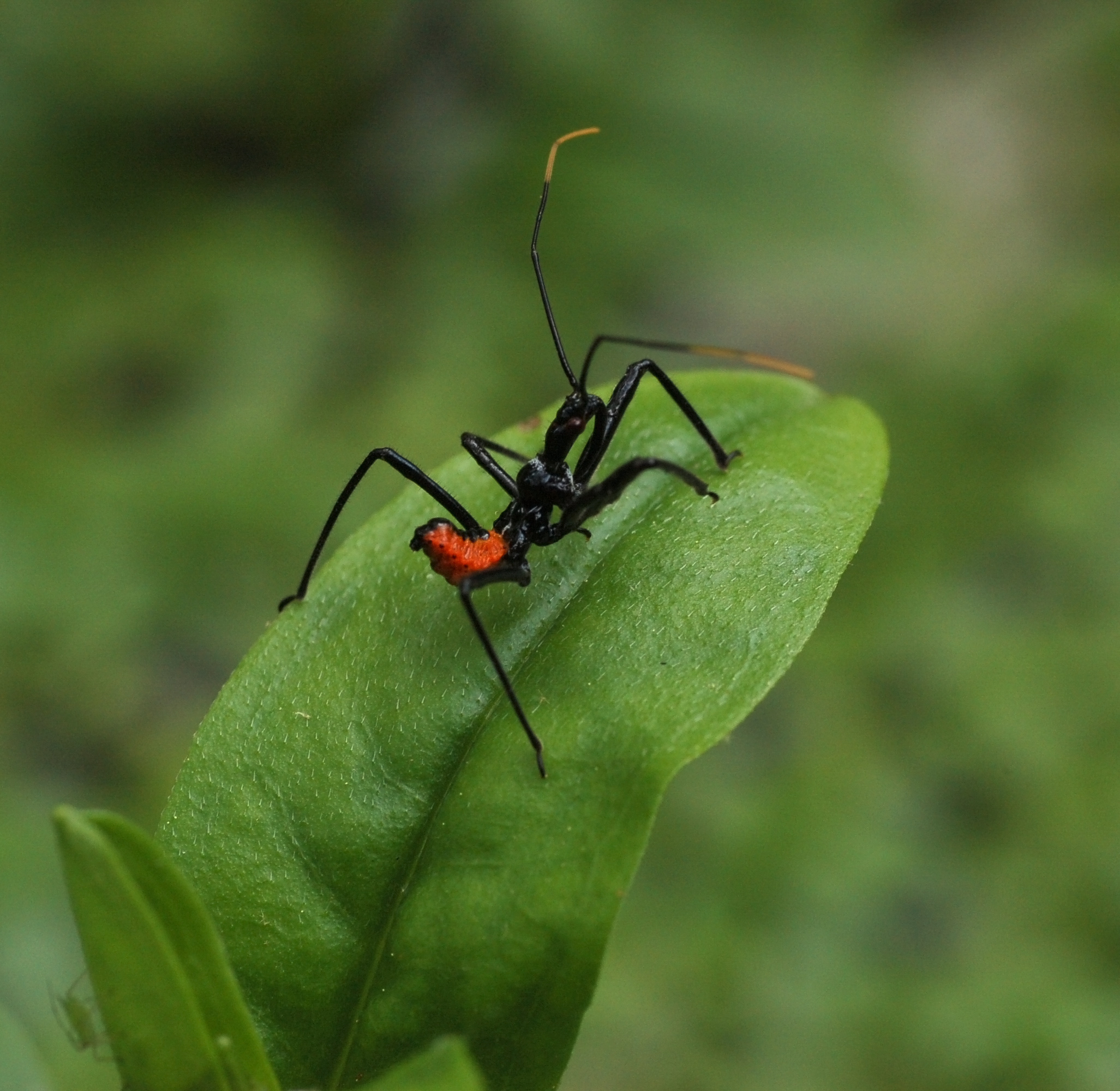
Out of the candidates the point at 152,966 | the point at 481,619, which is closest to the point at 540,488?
the point at 481,619

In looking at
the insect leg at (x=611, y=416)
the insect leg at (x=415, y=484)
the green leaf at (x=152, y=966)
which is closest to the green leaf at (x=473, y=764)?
the insect leg at (x=415, y=484)

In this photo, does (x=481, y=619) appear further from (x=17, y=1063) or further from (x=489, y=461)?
(x=17, y=1063)

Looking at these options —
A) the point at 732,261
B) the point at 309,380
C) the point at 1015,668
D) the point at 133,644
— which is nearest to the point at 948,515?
the point at 1015,668

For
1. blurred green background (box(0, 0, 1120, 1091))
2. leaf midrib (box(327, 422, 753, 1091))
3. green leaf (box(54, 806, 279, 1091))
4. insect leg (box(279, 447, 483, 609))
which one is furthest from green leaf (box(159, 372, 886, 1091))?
blurred green background (box(0, 0, 1120, 1091))

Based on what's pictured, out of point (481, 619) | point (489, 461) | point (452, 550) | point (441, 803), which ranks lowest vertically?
point (441, 803)

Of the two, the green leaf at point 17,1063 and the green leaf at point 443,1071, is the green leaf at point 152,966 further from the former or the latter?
the green leaf at point 443,1071

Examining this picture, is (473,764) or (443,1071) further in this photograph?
(473,764)

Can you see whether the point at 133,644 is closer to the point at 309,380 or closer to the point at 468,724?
the point at 309,380
